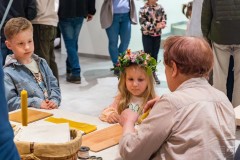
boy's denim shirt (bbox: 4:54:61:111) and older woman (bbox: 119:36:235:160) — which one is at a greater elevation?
older woman (bbox: 119:36:235:160)

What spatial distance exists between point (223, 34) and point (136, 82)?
1.80m

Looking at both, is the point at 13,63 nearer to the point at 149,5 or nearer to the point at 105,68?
the point at 149,5

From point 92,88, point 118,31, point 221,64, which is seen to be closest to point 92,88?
point 92,88

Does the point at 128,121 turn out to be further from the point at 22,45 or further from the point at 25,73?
the point at 22,45

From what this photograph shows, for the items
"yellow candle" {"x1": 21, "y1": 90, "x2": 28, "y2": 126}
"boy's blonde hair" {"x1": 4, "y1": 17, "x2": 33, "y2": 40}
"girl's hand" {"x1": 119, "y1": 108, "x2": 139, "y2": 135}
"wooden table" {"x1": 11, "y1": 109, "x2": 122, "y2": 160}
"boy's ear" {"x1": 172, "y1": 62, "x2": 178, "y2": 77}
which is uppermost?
"boy's ear" {"x1": 172, "y1": 62, "x2": 178, "y2": 77}

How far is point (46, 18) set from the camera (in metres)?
5.18

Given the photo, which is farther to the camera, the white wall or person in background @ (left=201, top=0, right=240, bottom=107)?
the white wall

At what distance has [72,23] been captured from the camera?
630 cm

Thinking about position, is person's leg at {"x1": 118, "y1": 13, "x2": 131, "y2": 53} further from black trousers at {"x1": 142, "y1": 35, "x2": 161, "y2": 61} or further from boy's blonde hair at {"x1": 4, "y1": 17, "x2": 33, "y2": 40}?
boy's blonde hair at {"x1": 4, "y1": 17, "x2": 33, "y2": 40}

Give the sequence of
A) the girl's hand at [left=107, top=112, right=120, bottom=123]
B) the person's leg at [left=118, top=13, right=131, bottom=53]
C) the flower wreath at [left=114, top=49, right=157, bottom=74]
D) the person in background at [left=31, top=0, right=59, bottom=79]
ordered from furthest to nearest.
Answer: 1. the person's leg at [left=118, top=13, right=131, bottom=53]
2. the person in background at [left=31, top=0, right=59, bottom=79]
3. the flower wreath at [left=114, top=49, right=157, bottom=74]
4. the girl's hand at [left=107, top=112, right=120, bottom=123]

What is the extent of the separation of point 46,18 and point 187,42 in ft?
11.1

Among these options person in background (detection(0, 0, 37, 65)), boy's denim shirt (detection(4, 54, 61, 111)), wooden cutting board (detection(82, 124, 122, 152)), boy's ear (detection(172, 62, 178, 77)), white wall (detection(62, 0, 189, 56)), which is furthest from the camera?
white wall (detection(62, 0, 189, 56))

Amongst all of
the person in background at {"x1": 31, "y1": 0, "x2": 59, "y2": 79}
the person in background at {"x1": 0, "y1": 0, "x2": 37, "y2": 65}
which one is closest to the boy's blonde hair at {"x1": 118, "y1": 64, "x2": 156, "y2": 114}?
the person in background at {"x1": 0, "y1": 0, "x2": 37, "y2": 65}

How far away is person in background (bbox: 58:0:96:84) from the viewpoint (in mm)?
6066
